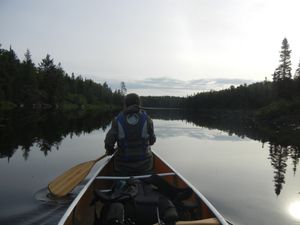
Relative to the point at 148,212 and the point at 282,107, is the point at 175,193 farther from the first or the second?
the point at 282,107

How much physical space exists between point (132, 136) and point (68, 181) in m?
3.79

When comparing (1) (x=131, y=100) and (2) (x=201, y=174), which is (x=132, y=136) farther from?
(2) (x=201, y=174)

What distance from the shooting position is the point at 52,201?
9305mm

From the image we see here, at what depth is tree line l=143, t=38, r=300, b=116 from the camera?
61250 millimetres

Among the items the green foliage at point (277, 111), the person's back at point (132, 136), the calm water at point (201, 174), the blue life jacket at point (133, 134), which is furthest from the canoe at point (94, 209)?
the green foliage at point (277, 111)

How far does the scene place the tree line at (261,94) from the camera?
61250mm

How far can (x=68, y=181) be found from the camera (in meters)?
9.86

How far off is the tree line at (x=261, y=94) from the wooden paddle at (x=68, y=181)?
48123 millimetres

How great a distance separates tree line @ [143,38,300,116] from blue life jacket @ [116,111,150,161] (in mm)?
49994

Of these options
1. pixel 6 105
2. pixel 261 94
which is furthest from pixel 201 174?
pixel 261 94

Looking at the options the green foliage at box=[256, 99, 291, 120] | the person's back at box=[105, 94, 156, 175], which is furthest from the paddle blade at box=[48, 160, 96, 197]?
the green foliage at box=[256, 99, 291, 120]

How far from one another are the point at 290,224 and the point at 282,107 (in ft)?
163

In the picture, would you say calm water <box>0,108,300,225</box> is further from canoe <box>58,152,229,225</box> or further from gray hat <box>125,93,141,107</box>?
gray hat <box>125,93,141,107</box>

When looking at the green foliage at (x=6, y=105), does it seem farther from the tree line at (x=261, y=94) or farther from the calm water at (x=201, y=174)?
the tree line at (x=261, y=94)
